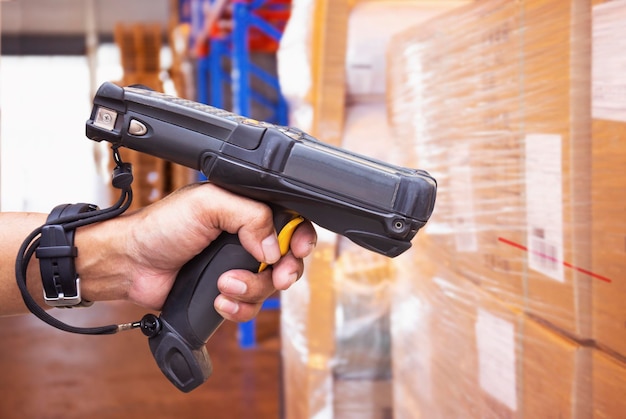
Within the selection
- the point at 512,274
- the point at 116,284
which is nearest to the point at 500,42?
the point at 512,274

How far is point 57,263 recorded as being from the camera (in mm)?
1210

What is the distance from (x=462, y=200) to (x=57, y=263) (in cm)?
84

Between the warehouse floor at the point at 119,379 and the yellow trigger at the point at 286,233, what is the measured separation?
2221 mm

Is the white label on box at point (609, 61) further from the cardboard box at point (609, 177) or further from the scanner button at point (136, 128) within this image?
the scanner button at point (136, 128)

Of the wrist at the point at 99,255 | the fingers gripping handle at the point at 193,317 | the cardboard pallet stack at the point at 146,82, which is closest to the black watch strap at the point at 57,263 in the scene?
the wrist at the point at 99,255

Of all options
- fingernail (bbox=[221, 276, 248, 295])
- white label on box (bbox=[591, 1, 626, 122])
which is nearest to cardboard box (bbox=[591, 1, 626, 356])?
white label on box (bbox=[591, 1, 626, 122])

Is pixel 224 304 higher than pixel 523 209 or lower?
lower

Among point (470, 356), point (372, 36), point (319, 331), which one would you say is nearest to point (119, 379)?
point (319, 331)

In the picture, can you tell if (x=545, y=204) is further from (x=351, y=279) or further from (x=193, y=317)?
(x=351, y=279)

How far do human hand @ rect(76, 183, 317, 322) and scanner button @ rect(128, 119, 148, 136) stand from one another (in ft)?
0.38

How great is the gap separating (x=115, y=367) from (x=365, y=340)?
277cm

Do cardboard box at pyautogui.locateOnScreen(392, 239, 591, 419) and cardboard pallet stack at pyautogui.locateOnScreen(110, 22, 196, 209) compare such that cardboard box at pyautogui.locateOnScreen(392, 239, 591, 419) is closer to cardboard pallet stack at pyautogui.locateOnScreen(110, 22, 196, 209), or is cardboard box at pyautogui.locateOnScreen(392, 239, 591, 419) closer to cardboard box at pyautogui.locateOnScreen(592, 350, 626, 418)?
cardboard box at pyautogui.locateOnScreen(592, 350, 626, 418)

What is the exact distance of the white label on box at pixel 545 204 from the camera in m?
1.15

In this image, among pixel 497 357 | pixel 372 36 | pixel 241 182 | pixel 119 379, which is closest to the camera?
pixel 241 182
